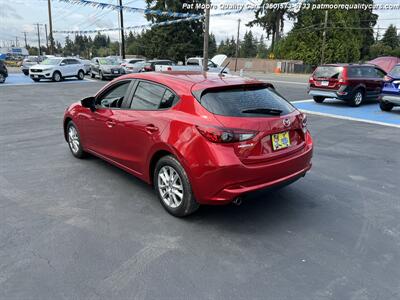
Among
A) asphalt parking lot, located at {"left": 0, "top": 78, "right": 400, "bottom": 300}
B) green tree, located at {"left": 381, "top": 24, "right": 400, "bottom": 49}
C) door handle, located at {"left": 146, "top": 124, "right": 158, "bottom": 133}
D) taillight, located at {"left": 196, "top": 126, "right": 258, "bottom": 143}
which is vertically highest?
green tree, located at {"left": 381, "top": 24, "right": 400, "bottom": 49}

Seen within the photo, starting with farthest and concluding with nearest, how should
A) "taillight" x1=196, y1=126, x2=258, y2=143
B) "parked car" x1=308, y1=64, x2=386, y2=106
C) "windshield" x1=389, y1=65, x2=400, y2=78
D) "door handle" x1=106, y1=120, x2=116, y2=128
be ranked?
"parked car" x1=308, y1=64, x2=386, y2=106, "windshield" x1=389, y1=65, x2=400, y2=78, "door handle" x1=106, y1=120, x2=116, y2=128, "taillight" x1=196, y1=126, x2=258, y2=143

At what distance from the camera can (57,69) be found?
23516 millimetres

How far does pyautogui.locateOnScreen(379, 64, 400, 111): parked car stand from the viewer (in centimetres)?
1067

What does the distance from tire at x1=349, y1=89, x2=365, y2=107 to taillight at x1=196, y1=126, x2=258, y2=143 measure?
10888 millimetres

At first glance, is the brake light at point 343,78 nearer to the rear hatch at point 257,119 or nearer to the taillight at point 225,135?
the rear hatch at point 257,119

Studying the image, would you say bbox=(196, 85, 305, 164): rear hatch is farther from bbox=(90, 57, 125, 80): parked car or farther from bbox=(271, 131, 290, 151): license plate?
bbox=(90, 57, 125, 80): parked car

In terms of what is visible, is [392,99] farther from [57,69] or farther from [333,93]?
[57,69]

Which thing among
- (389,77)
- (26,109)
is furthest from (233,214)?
(26,109)

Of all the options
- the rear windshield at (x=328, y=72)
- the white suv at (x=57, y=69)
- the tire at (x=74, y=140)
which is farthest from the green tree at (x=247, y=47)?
the tire at (x=74, y=140)

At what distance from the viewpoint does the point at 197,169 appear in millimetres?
3508

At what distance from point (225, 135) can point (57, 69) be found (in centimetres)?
2301

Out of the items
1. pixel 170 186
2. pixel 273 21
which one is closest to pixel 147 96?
pixel 170 186

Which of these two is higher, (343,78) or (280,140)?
(343,78)

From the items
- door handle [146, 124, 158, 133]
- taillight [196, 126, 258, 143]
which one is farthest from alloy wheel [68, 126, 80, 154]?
taillight [196, 126, 258, 143]
